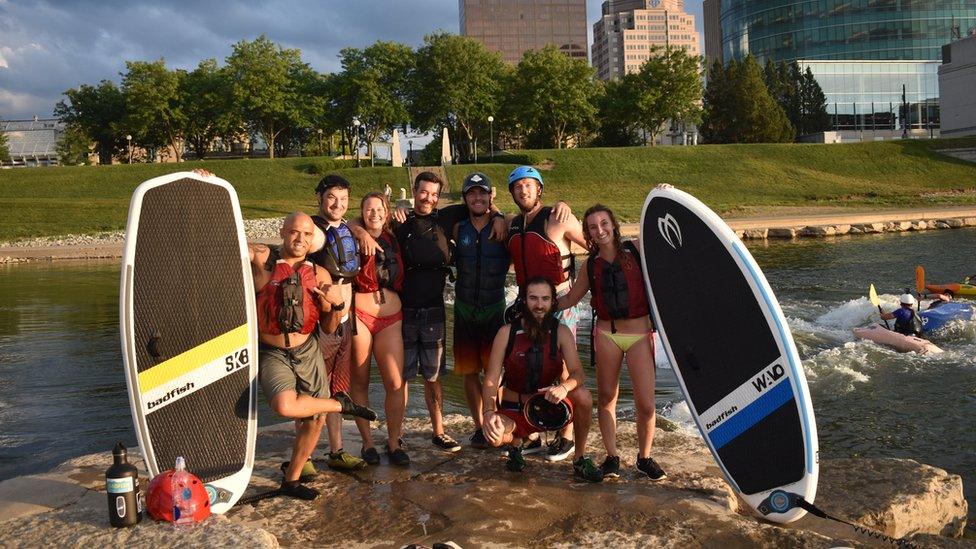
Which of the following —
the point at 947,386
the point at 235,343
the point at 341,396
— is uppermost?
the point at 235,343

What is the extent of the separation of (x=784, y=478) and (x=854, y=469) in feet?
4.58

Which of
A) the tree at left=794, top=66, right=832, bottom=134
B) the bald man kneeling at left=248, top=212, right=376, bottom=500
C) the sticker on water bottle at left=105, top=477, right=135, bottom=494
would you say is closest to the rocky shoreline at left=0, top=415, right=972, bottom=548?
the sticker on water bottle at left=105, top=477, right=135, bottom=494

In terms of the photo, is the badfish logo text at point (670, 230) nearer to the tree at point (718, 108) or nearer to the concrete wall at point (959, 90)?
the tree at point (718, 108)

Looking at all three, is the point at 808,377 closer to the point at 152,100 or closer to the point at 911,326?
the point at 911,326

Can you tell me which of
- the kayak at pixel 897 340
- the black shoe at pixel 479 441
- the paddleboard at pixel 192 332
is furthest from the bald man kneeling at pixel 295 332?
the kayak at pixel 897 340

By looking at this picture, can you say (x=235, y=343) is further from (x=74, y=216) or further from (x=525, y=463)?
(x=74, y=216)

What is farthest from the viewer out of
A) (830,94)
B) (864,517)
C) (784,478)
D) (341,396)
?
(830,94)

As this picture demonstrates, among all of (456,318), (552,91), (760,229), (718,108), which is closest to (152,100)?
(552,91)

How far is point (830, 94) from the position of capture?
92.6 metres

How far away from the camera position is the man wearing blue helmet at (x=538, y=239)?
18.1 ft

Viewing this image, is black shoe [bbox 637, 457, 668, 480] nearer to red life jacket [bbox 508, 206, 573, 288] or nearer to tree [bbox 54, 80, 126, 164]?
red life jacket [bbox 508, 206, 573, 288]

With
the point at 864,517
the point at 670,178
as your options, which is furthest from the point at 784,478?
the point at 670,178

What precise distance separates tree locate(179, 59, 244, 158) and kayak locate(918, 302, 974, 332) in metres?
59.4

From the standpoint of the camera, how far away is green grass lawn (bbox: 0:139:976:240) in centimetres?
4269
